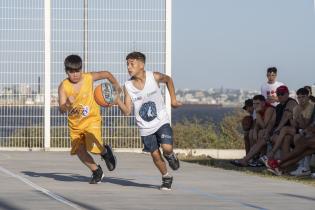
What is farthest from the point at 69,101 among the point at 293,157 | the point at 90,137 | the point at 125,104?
the point at 293,157

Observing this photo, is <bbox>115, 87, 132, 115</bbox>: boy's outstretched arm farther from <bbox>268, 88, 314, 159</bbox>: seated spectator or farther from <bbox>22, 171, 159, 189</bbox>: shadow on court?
<bbox>268, 88, 314, 159</bbox>: seated spectator

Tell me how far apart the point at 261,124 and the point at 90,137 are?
5.47 meters

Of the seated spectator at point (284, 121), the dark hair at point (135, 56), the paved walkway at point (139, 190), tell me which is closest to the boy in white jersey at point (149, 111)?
the dark hair at point (135, 56)

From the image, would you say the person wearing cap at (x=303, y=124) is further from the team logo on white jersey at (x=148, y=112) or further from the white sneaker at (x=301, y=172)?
the team logo on white jersey at (x=148, y=112)

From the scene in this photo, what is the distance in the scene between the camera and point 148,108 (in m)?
14.3

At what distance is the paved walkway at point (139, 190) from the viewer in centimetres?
1207

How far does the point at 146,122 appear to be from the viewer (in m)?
14.3

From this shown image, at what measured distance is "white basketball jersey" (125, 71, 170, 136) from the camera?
561 inches

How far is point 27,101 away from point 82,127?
957cm

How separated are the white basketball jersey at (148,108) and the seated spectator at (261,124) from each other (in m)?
5.25

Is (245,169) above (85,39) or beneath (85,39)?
beneath

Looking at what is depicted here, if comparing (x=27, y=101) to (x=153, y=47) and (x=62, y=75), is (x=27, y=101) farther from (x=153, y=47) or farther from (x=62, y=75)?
(x=153, y=47)

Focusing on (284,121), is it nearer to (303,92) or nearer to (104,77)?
(303,92)

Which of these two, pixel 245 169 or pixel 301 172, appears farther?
pixel 245 169
